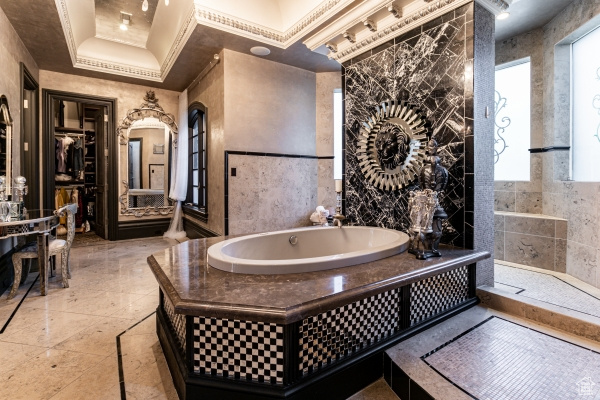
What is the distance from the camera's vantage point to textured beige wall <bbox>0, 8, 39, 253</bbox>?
2.96 meters

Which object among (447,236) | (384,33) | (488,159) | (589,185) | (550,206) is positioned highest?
(384,33)

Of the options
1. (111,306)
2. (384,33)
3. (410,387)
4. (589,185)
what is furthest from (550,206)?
(111,306)

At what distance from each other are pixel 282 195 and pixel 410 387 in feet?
9.85

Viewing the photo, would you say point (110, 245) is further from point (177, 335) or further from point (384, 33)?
point (384, 33)

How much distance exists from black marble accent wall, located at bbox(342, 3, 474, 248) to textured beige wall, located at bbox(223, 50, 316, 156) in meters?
1.16

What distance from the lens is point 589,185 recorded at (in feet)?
8.70

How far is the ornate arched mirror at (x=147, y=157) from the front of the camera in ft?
17.4

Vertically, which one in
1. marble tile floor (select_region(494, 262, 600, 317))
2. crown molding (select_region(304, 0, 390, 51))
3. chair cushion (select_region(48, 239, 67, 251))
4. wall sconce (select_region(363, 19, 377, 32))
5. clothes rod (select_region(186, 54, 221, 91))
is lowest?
marble tile floor (select_region(494, 262, 600, 317))

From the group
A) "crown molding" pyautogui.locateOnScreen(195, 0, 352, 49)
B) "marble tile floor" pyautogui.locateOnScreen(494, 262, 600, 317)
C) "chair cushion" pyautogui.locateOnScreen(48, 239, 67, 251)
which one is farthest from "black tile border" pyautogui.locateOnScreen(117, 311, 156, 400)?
"crown molding" pyautogui.locateOnScreen(195, 0, 352, 49)

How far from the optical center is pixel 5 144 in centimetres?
311

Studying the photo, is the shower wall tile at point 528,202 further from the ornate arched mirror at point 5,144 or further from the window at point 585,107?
the ornate arched mirror at point 5,144

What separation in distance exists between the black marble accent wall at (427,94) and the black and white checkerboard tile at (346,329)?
1.06 m

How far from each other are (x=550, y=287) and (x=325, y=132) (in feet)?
10.2

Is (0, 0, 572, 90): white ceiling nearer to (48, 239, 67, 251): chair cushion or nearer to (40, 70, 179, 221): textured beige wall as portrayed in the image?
(40, 70, 179, 221): textured beige wall
